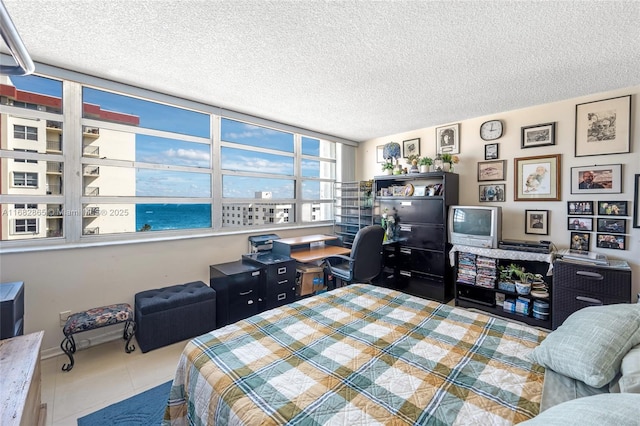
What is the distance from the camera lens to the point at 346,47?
6.66ft

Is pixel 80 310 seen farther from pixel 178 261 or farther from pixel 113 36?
pixel 113 36

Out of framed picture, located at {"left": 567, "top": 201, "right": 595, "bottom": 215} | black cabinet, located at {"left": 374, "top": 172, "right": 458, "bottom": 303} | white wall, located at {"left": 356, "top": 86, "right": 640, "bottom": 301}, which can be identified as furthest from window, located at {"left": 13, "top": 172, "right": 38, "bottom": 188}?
framed picture, located at {"left": 567, "top": 201, "right": 595, "bottom": 215}

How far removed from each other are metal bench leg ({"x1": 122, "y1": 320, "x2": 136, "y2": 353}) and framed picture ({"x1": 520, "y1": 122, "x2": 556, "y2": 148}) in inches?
182

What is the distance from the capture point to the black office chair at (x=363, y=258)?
3023mm

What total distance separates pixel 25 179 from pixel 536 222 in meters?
5.17

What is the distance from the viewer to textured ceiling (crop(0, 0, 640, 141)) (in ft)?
5.40

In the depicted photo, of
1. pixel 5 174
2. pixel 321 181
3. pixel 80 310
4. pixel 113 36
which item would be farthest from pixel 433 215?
pixel 5 174

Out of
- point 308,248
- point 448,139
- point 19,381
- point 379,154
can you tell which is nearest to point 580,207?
point 448,139

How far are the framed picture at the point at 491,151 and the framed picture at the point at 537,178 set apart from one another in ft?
0.77

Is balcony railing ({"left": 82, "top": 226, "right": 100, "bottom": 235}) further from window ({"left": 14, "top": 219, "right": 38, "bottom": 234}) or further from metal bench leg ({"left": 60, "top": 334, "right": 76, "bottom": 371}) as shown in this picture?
metal bench leg ({"left": 60, "top": 334, "right": 76, "bottom": 371})

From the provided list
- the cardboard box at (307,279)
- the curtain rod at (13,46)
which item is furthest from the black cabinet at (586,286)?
the curtain rod at (13,46)

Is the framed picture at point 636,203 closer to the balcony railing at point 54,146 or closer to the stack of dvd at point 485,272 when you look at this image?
the stack of dvd at point 485,272

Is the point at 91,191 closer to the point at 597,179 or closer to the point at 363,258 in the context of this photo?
the point at 363,258

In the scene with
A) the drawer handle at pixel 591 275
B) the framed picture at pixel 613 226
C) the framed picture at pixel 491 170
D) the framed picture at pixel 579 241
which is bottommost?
the drawer handle at pixel 591 275
